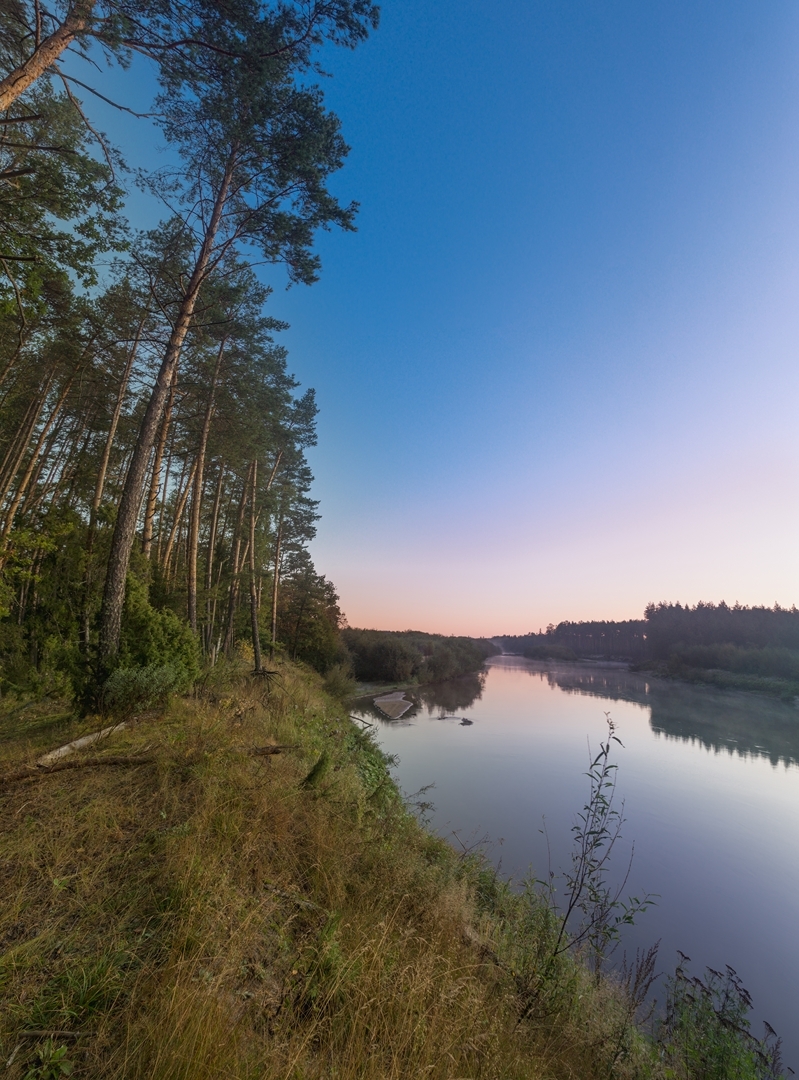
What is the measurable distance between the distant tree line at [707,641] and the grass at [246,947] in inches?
2310

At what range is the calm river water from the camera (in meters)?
7.15

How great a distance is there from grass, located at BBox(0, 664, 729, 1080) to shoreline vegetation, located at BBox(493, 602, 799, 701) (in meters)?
49.8

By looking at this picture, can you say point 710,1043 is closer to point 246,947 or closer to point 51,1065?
point 246,947

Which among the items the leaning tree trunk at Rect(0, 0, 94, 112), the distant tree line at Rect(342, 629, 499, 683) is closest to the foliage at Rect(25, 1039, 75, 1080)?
the leaning tree trunk at Rect(0, 0, 94, 112)

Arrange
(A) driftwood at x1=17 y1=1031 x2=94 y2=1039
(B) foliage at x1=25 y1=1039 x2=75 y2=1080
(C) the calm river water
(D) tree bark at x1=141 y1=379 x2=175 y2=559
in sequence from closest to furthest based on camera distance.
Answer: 1. (B) foliage at x1=25 y1=1039 x2=75 y2=1080
2. (A) driftwood at x1=17 y1=1031 x2=94 y2=1039
3. (C) the calm river water
4. (D) tree bark at x1=141 y1=379 x2=175 y2=559

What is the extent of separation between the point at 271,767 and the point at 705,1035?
17.7 feet

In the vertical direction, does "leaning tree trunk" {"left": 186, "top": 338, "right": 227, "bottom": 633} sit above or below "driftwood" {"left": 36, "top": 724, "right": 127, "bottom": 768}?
above

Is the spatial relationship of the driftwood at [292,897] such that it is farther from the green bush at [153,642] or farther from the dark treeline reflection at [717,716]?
the dark treeline reflection at [717,716]

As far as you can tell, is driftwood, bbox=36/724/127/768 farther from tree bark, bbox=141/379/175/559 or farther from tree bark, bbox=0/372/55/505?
tree bark, bbox=0/372/55/505

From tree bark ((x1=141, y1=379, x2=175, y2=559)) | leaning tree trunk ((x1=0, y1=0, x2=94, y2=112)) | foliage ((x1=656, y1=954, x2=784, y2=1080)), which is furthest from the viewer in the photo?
tree bark ((x1=141, y1=379, x2=175, y2=559))

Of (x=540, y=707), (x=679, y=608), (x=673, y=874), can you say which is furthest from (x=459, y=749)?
(x=679, y=608)

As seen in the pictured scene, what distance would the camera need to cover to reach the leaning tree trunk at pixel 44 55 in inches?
202

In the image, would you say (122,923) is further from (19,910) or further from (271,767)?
(271,767)

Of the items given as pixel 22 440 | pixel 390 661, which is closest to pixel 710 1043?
pixel 22 440
